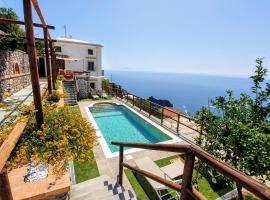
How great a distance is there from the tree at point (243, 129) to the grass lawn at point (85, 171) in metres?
3.61

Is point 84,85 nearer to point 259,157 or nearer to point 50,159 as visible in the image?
point 50,159

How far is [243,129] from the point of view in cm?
327

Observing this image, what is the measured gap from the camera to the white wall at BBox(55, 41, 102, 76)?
79.8 ft

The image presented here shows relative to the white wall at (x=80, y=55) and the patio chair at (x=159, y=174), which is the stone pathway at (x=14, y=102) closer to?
the patio chair at (x=159, y=174)

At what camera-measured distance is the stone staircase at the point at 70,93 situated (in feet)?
47.2

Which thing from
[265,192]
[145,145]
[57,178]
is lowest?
[57,178]

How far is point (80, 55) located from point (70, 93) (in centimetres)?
1190

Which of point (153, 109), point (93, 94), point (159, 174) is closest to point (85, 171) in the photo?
point (159, 174)

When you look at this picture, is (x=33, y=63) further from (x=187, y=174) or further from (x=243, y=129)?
(x=243, y=129)

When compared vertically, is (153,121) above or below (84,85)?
below

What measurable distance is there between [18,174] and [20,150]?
1.99 ft

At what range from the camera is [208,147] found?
3859 mm

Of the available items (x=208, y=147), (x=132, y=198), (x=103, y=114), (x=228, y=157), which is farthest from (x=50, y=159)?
(x=103, y=114)

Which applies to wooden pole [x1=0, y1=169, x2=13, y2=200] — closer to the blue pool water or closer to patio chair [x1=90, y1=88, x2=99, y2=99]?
the blue pool water
